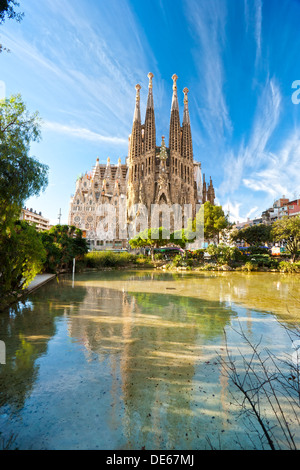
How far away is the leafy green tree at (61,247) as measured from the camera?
15.9 meters

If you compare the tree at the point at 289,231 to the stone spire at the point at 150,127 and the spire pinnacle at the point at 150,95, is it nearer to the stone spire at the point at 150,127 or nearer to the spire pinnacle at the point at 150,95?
the stone spire at the point at 150,127

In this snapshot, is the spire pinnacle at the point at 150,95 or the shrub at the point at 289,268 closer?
the shrub at the point at 289,268

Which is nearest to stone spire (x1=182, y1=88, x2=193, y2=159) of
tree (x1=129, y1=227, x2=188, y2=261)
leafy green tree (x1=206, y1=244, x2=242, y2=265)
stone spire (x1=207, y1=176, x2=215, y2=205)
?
stone spire (x1=207, y1=176, x2=215, y2=205)

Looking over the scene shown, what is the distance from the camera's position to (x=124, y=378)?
3049mm

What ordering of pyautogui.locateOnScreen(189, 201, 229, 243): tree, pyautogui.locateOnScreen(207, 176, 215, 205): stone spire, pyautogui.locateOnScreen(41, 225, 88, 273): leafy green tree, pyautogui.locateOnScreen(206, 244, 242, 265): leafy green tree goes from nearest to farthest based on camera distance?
pyautogui.locateOnScreen(41, 225, 88, 273): leafy green tree, pyautogui.locateOnScreen(206, 244, 242, 265): leafy green tree, pyautogui.locateOnScreen(189, 201, 229, 243): tree, pyautogui.locateOnScreen(207, 176, 215, 205): stone spire

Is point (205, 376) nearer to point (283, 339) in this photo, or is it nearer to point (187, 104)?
point (283, 339)

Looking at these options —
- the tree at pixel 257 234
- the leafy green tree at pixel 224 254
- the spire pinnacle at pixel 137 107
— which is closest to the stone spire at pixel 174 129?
the spire pinnacle at pixel 137 107

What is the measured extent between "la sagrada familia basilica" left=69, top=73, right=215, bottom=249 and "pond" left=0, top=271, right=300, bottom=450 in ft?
140

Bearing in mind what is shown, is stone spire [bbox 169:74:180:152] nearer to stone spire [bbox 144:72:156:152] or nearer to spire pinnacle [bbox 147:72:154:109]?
stone spire [bbox 144:72:156:152]

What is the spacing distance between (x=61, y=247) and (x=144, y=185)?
3486 cm

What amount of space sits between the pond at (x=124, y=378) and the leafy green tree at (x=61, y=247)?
32.6ft

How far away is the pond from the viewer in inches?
82.0

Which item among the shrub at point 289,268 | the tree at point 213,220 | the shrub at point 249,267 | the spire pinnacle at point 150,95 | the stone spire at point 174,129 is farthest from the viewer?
the spire pinnacle at point 150,95
